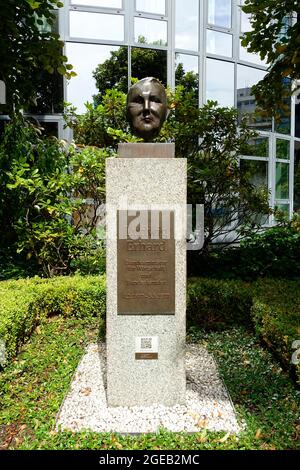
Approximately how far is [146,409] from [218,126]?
5.01 metres

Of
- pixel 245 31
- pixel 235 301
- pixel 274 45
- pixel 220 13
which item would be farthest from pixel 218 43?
pixel 235 301

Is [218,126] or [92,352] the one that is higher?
[218,126]

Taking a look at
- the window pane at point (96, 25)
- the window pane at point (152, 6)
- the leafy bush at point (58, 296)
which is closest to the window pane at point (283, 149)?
the window pane at point (152, 6)

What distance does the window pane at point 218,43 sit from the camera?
9.66 metres

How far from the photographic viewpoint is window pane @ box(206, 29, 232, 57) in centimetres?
966

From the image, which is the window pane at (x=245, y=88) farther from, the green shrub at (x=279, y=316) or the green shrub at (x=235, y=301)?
the green shrub at (x=279, y=316)

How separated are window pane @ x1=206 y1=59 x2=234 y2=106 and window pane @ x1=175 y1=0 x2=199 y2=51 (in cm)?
60

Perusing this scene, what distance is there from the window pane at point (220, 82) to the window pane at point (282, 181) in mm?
2602

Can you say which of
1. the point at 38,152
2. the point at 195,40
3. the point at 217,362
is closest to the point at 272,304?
the point at 217,362

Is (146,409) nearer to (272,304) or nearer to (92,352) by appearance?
(92,352)

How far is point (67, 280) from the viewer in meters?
6.20

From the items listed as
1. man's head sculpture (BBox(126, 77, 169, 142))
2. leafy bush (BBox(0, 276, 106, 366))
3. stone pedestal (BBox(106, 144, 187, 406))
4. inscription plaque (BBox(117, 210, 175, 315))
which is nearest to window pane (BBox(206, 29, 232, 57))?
leafy bush (BBox(0, 276, 106, 366))

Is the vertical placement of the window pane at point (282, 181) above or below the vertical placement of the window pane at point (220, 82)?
below

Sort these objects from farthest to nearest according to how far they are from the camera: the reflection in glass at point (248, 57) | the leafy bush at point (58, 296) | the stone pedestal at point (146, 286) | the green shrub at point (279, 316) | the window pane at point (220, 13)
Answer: the reflection in glass at point (248, 57) < the window pane at point (220, 13) < the leafy bush at point (58, 296) < the green shrub at point (279, 316) < the stone pedestal at point (146, 286)
